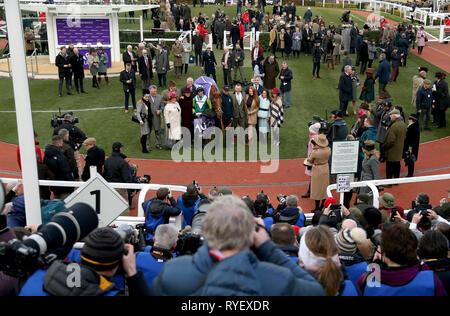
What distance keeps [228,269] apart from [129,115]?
1484cm

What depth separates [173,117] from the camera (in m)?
13.7

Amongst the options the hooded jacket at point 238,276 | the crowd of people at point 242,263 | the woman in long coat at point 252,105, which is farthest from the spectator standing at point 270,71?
the hooded jacket at point 238,276

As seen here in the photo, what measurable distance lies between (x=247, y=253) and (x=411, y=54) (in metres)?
25.6

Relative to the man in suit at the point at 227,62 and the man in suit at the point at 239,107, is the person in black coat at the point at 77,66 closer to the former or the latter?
the man in suit at the point at 227,62

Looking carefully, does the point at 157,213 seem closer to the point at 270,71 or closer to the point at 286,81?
the point at 286,81

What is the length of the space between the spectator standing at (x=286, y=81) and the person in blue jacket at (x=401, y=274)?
43.6 feet

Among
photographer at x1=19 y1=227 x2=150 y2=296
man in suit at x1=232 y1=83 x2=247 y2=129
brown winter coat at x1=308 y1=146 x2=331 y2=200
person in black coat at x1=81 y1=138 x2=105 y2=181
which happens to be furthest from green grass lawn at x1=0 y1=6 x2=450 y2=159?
photographer at x1=19 y1=227 x2=150 y2=296

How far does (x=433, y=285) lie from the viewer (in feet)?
12.5

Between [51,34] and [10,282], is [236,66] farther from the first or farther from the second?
[10,282]

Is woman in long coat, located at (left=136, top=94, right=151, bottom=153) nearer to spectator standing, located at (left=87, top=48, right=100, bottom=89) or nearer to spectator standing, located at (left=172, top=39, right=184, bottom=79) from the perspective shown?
spectator standing, located at (left=87, top=48, right=100, bottom=89)

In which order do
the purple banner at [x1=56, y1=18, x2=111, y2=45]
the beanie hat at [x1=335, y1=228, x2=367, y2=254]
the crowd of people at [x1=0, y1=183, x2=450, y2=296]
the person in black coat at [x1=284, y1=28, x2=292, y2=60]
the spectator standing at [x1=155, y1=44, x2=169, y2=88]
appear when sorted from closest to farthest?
the crowd of people at [x1=0, y1=183, x2=450, y2=296], the beanie hat at [x1=335, y1=228, x2=367, y2=254], the spectator standing at [x1=155, y1=44, x2=169, y2=88], the purple banner at [x1=56, y1=18, x2=111, y2=45], the person in black coat at [x1=284, y1=28, x2=292, y2=60]

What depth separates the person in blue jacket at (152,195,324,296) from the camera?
9.11 feet

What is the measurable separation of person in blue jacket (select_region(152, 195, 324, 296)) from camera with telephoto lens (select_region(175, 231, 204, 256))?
1.60m

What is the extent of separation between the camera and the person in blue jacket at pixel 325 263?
352cm
